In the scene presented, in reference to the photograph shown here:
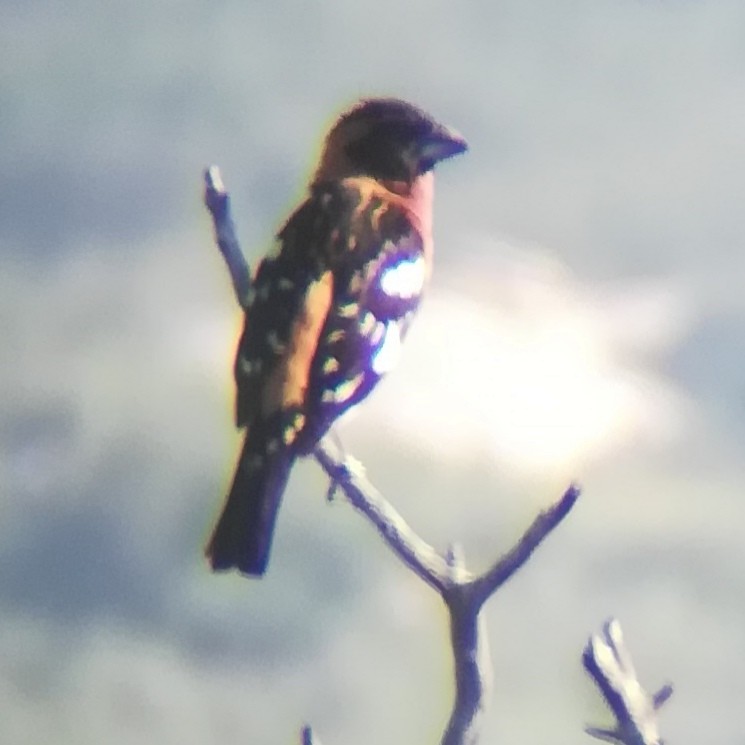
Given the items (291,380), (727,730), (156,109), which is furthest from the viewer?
(156,109)

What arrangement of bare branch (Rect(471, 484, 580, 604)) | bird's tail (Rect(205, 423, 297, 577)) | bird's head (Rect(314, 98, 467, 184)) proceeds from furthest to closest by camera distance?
bird's head (Rect(314, 98, 467, 184)) → bird's tail (Rect(205, 423, 297, 577)) → bare branch (Rect(471, 484, 580, 604))

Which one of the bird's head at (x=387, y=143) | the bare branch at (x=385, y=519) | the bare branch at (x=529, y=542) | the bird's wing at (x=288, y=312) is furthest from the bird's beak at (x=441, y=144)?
the bare branch at (x=529, y=542)

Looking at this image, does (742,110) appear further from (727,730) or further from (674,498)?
(727,730)

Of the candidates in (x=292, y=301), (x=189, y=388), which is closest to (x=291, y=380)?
(x=292, y=301)

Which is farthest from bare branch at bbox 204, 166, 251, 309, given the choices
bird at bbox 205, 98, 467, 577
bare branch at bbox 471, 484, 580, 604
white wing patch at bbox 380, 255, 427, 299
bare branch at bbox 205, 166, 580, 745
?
bare branch at bbox 471, 484, 580, 604

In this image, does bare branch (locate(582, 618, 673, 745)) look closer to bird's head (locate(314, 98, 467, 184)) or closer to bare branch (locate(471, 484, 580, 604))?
bare branch (locate(471, 484, 580, 604))

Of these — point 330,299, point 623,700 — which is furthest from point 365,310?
point 623,700

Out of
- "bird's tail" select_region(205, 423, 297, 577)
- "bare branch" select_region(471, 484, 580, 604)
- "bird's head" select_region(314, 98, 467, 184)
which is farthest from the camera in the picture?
"bird's head" select_region(314, 98, 467, 184)

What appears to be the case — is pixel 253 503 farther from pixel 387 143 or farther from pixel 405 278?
pixel 387 143
